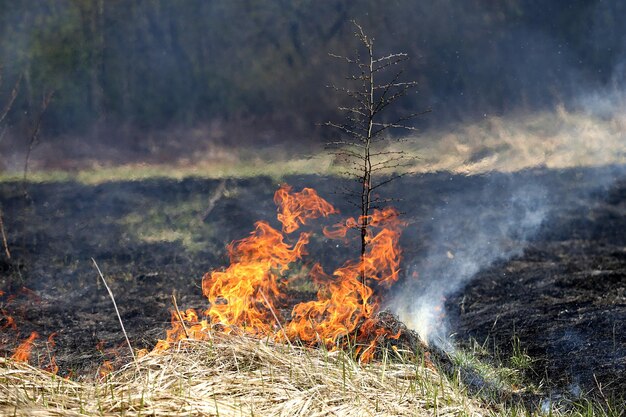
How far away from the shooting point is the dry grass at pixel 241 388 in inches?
194

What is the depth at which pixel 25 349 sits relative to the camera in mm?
7910

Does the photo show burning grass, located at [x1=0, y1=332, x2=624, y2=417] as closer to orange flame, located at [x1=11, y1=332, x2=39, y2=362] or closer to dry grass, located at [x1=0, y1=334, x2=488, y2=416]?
dry grass, located at [x1=0, y1=334, x2=488, y2=416]

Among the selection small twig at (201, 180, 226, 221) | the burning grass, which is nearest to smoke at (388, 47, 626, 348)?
small twig at (201, 180, 226, 221)

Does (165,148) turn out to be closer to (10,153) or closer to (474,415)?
(10,153)

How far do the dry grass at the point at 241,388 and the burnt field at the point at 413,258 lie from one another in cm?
163

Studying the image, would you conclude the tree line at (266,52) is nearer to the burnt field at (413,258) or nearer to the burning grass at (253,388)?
the burnt field at (413,258)

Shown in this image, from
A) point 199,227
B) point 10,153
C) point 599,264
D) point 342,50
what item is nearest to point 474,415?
point 599,264

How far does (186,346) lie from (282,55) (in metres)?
8.36

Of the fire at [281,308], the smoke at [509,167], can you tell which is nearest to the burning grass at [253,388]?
the fire at [281,308]

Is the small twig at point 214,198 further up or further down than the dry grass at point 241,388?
further down

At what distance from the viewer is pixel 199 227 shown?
12.0m

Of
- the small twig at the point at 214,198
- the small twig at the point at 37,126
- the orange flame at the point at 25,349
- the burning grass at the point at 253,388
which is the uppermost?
the burning grass at the point at 253,388

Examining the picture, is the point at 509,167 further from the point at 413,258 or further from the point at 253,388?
the point at 253,388

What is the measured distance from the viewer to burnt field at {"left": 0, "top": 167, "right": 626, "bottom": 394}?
8.23m
